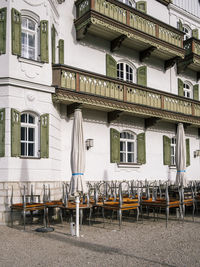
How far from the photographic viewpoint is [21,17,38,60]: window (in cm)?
1100

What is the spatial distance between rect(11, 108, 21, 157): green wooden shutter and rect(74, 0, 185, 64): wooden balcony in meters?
5.08

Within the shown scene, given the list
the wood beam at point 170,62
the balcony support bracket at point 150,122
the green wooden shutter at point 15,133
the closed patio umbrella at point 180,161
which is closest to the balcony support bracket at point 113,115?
the balcony support bracket at point 150,122

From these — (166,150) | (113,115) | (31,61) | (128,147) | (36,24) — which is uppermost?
(36,24)

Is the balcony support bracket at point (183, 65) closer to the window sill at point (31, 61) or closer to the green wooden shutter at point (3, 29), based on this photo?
the window sill at point (31, 61)

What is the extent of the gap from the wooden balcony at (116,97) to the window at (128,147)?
1.29m

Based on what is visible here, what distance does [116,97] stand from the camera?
13.1m

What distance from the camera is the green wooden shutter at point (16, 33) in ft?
34.2

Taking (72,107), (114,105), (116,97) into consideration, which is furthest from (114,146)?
(72,107)

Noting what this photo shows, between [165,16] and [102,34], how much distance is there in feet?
17.8

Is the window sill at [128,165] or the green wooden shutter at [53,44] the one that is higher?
the green wooden shutter at [53,44]

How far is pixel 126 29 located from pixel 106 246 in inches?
392

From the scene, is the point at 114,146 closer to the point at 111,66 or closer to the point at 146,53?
the point at 111,66

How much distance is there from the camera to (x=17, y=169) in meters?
10.1

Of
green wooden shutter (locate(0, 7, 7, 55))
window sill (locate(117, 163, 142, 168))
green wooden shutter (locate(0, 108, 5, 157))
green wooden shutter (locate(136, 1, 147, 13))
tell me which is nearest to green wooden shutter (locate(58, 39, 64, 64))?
green wooden shutter (locate(0, 7, 7, 55))
